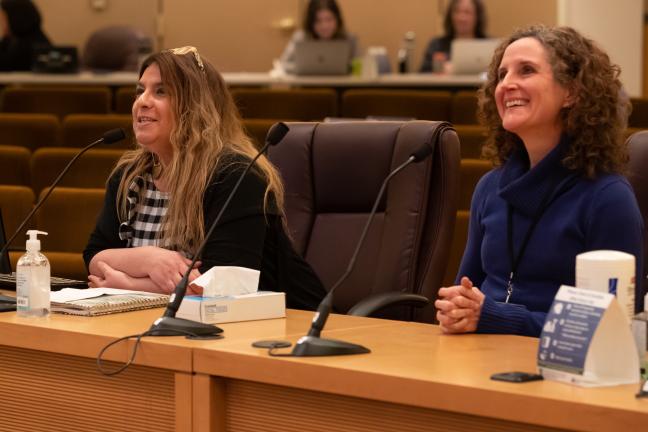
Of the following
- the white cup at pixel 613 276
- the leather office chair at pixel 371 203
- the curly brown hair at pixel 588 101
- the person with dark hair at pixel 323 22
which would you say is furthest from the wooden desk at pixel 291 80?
the white cup at pixel 613 276

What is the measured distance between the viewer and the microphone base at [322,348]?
6.47 feet

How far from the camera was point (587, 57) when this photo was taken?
258 cm

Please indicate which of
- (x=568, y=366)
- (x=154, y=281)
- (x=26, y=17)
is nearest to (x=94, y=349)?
(x=154, y=281)

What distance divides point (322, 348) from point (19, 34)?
24.1 feet

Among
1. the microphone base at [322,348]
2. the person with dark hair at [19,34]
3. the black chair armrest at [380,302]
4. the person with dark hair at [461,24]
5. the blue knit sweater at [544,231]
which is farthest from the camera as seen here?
the person with dark hair at [19,34]

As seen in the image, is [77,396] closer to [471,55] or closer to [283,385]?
[283,385]

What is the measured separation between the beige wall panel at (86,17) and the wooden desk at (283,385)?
8.14 metres

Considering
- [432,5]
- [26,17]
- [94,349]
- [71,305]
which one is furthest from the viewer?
[432,5]

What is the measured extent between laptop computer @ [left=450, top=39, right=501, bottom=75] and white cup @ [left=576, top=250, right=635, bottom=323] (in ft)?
18.5

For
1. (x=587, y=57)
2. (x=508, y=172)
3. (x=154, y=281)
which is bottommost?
Answer: (x=154, y=281)

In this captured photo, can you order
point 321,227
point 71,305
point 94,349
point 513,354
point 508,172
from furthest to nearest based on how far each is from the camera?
point 321,227 < point 508,172 < point 71,305 < point 94,349 < point 513,354

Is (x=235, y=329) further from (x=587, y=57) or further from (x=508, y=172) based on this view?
(x=587, y=57)

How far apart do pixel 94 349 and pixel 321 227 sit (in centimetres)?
127

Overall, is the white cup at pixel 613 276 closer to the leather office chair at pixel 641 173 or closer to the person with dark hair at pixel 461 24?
the leather office chair at pixel 641 173
